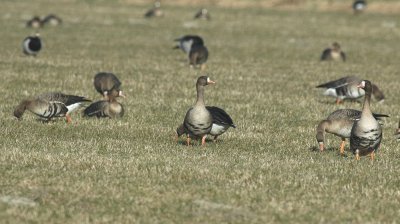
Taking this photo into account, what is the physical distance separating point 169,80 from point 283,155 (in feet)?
44.1

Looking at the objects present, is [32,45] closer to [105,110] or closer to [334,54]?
[334,54]

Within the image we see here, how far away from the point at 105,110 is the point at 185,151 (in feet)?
16.2

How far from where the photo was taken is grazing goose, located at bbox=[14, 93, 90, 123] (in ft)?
61.0

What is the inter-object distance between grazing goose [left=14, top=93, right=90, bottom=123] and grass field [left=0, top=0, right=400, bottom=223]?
0.33 metres

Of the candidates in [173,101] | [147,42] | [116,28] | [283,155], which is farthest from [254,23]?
[283,155]

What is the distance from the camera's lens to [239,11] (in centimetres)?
7806

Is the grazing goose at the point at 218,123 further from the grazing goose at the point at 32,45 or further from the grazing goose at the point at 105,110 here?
the grazing goose at the point at 32,45

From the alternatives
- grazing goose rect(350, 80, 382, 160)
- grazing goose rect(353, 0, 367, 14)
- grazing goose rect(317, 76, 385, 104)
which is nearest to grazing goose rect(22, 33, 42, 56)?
grazing goose rect(317, 76, 385, 104)

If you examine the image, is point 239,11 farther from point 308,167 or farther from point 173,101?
point 308,167

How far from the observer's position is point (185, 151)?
1572cm

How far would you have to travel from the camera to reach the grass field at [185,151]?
1123 cm

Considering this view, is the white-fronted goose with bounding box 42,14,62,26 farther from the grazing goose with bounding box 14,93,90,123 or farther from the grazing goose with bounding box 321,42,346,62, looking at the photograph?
the grazing goose with bounding box 14,93,90,123

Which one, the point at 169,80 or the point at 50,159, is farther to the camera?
the point at 169,80

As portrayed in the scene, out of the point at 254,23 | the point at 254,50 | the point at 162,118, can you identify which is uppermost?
the point at 254,23
